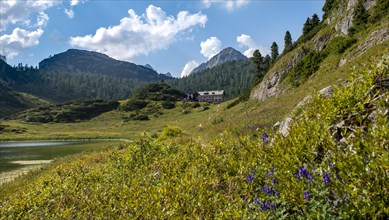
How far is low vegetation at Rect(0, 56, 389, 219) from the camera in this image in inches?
155

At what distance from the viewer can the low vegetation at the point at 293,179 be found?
395 centimetres

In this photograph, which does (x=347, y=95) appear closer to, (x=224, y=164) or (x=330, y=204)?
(x=330, y=204)

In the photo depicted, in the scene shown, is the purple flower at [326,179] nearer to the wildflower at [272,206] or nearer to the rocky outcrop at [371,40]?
the wildflower at [272,206]

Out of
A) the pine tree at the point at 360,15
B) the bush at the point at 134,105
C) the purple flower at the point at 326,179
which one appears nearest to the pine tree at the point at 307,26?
the pine tree at the point at 360,15

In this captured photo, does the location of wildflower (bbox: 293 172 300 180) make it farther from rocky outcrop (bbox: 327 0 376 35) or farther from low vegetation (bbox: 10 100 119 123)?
low vegetation (bbox: 10 100 119 123)

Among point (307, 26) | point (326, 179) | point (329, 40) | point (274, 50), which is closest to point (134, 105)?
point (274, 50)

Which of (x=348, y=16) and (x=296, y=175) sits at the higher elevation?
(x=348, y=16)

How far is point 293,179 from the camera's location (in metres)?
4.82

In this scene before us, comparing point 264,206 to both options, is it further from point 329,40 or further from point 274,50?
point 274,50

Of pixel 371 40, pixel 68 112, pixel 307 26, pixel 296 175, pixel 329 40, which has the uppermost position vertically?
pixel 307 26

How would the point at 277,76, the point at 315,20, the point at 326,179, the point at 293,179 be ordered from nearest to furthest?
1. the point at 326,179
2. the point at 293,179
3. the point at 277,76
4. the point at 315,20

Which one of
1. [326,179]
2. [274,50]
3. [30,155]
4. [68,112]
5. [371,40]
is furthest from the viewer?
[68,112]

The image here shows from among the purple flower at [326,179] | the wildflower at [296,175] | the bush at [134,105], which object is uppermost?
the bush at [134,105]

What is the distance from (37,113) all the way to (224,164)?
186490mm
